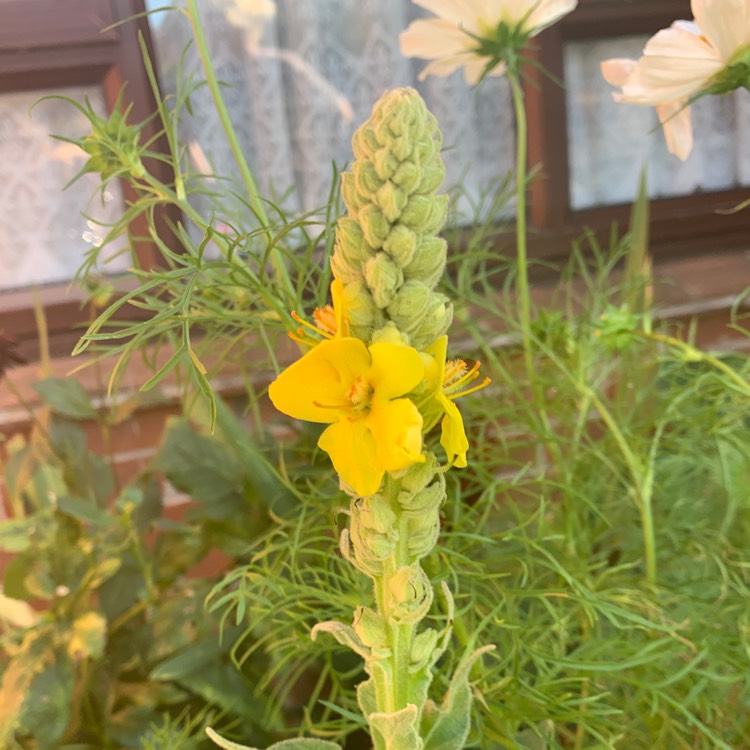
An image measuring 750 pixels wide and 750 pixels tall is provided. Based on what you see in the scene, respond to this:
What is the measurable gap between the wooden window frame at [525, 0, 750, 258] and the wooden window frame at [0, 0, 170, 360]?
39 centimetres

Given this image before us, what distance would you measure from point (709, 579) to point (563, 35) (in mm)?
578

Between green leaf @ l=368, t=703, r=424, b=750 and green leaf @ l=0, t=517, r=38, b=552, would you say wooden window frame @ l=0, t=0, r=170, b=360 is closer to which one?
green leaf @ l=0, t=517, r=38, b=552

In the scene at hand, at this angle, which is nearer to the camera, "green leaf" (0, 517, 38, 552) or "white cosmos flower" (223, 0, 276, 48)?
"green leaf" (0, 517, 38, 552)

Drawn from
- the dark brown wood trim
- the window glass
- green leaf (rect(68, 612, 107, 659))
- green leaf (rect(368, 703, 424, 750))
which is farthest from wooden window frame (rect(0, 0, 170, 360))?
green leaf (rect(368, 703, 424, 750))

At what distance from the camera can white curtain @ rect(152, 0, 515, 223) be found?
2.23 ft

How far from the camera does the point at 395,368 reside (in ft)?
→ 0.53

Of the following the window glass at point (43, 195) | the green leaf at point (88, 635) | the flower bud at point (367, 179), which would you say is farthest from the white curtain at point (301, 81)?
the flower bud at point (367, 179)

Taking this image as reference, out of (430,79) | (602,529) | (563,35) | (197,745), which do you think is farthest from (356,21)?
(197,745)

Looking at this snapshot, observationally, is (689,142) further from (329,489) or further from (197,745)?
(197,745)

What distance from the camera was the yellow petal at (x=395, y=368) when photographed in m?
0.16

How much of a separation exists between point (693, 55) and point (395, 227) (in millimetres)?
200

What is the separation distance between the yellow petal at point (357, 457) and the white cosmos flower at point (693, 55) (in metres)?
0.23

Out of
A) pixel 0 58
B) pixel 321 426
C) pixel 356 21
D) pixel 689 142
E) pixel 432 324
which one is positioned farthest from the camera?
pixel 356 21

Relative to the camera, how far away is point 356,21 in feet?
2.33
